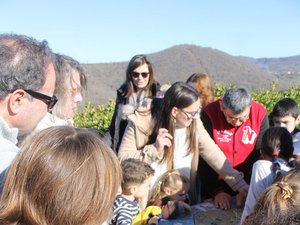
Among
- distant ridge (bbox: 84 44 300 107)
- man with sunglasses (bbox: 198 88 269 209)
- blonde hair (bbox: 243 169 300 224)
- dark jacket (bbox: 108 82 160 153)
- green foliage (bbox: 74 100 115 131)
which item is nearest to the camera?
blonde hair (bbox: 243 169 300 224)

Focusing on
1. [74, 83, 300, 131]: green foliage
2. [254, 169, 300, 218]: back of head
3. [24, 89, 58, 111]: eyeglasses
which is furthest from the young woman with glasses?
[24, 89, 58, 111]: eyeglasses

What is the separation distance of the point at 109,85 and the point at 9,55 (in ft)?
58.4

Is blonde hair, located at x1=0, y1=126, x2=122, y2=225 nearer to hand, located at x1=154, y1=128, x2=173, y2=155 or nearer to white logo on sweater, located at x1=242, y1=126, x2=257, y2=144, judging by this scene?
hand, located at x1=154, y1=128, x2=173, y2=155

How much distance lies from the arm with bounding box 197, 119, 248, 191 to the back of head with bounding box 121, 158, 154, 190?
63 centimetres

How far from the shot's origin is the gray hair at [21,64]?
5.68ft

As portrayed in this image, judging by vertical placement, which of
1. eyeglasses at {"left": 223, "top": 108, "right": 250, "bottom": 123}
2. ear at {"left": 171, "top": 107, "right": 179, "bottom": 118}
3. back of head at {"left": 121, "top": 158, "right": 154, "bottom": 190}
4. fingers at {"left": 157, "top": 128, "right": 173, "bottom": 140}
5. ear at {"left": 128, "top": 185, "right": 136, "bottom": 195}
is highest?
ear at {"left": 171, "top": 107, "right": 179, "bottom": 118}

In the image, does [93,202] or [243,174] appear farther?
[243,174]

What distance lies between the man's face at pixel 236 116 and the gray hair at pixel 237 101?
0.04 m

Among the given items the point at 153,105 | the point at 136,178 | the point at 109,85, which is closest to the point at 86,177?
the point at 136,178

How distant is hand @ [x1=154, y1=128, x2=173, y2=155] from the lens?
3699mm

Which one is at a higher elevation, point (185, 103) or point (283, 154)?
point (185, 103)

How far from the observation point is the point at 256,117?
4.22 meters

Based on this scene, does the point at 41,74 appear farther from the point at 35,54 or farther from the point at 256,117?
the point at 256,117

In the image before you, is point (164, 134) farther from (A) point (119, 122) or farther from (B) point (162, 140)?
(A) point (119, 122)
